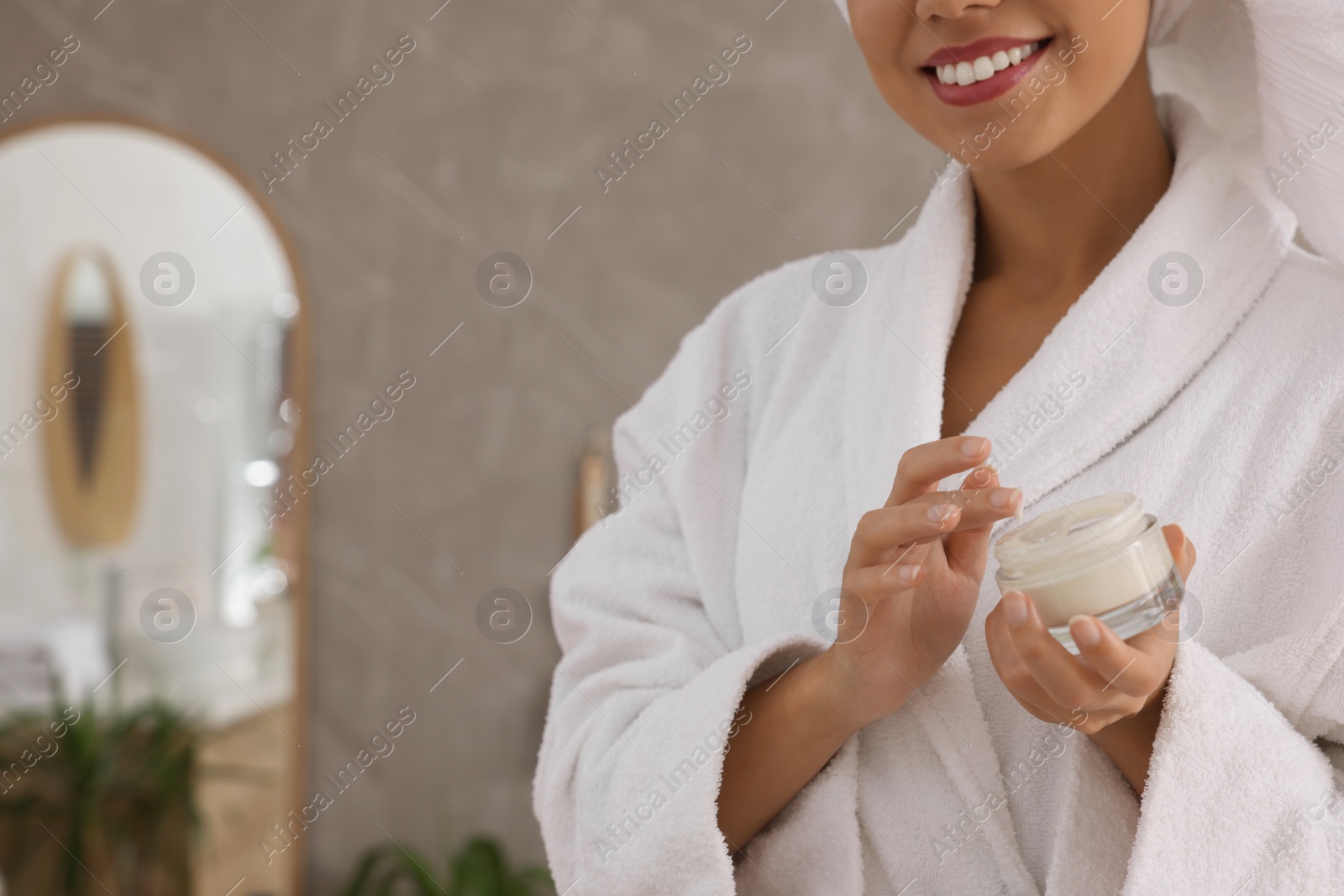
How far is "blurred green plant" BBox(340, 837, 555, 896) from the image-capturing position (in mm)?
1979

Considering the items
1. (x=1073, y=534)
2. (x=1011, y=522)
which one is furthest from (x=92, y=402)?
(x=1073, y=534)

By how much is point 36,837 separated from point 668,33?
6.23 ft

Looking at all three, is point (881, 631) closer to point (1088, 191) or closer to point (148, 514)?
point (1088, 191)

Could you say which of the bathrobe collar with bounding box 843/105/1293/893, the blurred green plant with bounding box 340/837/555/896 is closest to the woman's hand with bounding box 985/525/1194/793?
the bathrobe collar with bounding box 843/105/1293/893

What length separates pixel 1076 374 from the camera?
2.23 feet

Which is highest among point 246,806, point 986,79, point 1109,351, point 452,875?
point 986,79

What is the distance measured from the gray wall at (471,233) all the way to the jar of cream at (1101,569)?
1706mm

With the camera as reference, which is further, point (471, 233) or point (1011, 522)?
point (471, 233)

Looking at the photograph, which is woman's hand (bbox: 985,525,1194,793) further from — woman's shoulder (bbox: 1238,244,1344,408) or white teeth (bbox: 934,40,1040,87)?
white teeth (bbox: 934,40,1040,87)

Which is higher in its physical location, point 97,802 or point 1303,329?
point 1303,329

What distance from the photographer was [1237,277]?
0.67 metres

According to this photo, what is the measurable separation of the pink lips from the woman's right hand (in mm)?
219

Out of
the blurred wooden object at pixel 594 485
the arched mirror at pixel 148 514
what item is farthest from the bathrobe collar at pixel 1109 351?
the arched mirror at pixel 148 514

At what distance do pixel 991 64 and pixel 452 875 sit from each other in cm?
180
